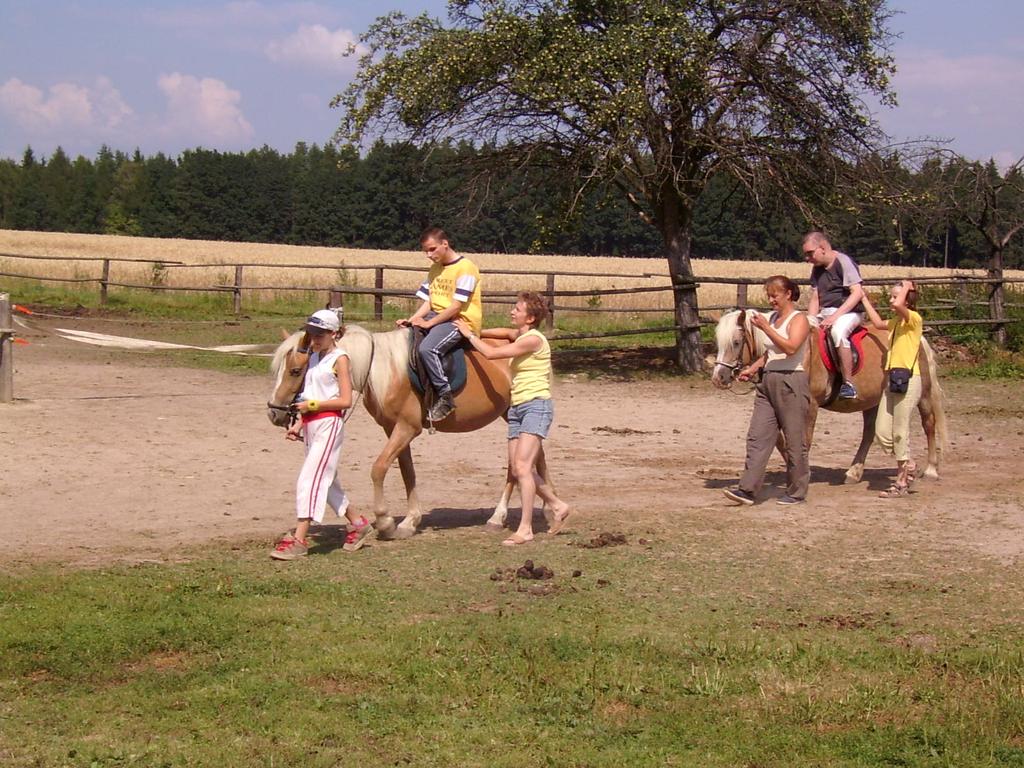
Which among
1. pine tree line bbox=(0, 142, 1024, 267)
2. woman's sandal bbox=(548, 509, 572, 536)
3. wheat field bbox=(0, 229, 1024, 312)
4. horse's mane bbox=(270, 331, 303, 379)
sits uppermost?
pine tree line bbox=(0, 142, 1024, 267)

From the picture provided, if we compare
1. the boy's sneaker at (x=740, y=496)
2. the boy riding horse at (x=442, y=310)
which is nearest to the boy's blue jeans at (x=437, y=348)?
the boy riding horse at (x=442, y=310)

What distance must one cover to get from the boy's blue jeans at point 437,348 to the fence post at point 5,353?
7.11 metres

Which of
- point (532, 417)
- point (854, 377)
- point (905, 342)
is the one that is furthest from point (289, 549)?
point (905, 342)

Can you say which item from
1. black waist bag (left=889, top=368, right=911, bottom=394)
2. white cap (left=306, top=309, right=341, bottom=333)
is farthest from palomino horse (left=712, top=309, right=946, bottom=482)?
white cap (left=306, top=309, right=341, bottom=333)

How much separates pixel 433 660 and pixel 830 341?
5795mm

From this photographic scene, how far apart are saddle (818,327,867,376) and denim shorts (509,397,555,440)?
290 cm

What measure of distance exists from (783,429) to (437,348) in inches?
→ 116

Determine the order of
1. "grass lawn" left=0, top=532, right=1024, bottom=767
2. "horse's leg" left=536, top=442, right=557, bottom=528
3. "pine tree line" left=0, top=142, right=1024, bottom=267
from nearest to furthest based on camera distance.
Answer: "grass lawn" left=0, top=532, right=1024, bottom=767 < "horse's leg" left=536, top=442, right=557, bottom=528 < "pine tree line" left=0, top=142, right=1024, bottom=267

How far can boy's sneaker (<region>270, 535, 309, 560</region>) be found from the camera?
24.7 ft

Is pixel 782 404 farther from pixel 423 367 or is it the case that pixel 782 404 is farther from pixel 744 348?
pixel 423 367

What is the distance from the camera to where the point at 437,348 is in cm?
827

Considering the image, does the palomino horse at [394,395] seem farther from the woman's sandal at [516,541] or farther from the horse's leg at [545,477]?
the woman's sandal at [516,541]

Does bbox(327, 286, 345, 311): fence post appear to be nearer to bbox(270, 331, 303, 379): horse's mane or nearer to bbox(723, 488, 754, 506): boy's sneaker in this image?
bbox(723, 488, 754, 506): boy's sneaker

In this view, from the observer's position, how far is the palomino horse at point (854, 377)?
9.49m
